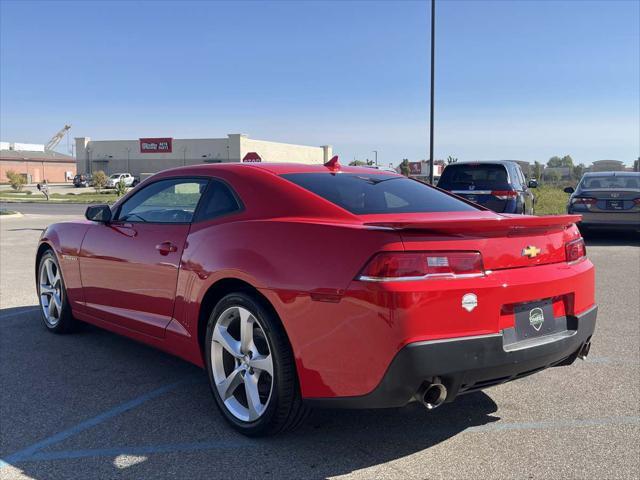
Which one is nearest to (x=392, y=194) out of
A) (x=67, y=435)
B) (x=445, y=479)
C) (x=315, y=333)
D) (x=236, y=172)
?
(x=236, y=172)

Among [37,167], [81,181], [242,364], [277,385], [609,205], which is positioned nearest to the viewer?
[277,385]

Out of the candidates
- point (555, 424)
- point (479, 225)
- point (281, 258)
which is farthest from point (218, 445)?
point (555, 424)

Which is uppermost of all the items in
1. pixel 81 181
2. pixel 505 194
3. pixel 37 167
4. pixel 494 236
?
pixel 37 167

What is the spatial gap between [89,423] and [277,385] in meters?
1.28

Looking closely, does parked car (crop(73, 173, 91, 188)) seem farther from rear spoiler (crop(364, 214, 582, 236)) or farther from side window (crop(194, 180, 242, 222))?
rear spoiler (crop(364, 214, 582, 236))

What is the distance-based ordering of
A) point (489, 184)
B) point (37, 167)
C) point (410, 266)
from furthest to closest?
1. point (37, 167)
2. point (489, 184)
3. point (410, 266)

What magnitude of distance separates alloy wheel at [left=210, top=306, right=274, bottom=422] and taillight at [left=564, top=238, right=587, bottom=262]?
1762 millimetres

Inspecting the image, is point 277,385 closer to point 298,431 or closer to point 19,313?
point 298,431

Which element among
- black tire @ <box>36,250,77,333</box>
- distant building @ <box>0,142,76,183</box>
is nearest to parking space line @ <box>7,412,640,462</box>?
black tire @ <box>36,250,77,333</box>

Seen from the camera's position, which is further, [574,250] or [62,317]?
[62,317]

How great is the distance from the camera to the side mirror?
463cm

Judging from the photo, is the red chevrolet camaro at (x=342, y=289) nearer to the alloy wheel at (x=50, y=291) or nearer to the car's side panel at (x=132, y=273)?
the car's side panel at (x=132, y=273)

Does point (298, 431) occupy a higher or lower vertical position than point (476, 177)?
lower

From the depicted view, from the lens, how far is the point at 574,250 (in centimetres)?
341
